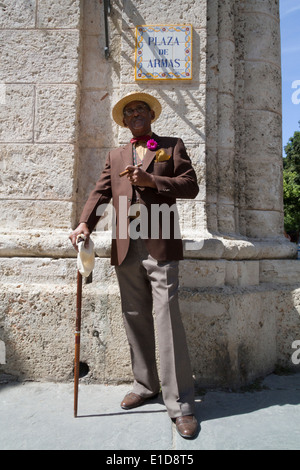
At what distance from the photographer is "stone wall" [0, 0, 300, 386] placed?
2.82 m

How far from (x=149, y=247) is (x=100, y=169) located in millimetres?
1170

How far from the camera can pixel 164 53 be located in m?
3.12

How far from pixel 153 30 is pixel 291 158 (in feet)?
82.1

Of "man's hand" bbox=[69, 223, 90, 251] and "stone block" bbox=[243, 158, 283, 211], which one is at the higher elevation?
"stone block" bbox=[243, 158, 283, 211]

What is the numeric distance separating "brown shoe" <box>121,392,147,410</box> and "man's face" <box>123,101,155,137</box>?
1771mm

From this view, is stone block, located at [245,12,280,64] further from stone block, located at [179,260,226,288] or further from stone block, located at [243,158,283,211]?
stone block, located at [179,260,226,288]

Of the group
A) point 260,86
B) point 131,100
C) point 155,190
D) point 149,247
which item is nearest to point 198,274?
point 149,247

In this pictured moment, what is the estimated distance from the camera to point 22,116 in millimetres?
3146

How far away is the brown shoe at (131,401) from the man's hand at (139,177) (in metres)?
1.40

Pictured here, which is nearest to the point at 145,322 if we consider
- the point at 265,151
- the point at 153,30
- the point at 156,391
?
the point at 156,391

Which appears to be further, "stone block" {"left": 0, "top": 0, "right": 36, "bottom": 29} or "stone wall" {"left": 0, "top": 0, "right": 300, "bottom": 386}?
Result: "stone block" {"left": 0, "top": 0, "right": 36, "bottom": 29}

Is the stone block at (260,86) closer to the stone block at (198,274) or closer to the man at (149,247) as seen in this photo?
the man at (149,247)

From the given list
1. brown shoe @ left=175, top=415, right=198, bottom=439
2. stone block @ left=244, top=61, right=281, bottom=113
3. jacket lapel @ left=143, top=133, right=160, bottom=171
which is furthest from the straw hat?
brown shoe @ left=175, top=415, right=198, bottom=439
